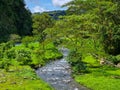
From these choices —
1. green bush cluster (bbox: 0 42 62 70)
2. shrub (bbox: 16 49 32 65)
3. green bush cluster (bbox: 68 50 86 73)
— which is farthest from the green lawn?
shrub (bbox: 16 49 32 65)

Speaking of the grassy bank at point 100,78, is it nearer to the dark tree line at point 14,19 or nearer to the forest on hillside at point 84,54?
the forest on hillside at point 84,54

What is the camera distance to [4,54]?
6712cm

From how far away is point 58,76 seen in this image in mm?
51219

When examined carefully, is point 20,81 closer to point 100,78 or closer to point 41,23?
point 100,78

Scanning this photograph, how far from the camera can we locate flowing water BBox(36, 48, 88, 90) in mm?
43659

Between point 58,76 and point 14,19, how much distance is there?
409 feet

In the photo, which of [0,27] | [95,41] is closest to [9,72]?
[95,41]

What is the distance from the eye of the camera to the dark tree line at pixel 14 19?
151600 mm

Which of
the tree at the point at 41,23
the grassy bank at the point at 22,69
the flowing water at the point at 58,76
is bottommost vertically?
the flowing water at the point at 58,76

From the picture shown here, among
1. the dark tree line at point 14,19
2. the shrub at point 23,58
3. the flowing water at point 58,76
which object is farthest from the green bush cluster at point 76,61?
the dark tree line at point 14,19

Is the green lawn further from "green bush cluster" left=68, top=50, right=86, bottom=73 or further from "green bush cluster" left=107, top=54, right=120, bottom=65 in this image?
"green bush cluster" left=107, top=54, right=120, bottom=65

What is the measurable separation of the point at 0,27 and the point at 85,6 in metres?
79.3

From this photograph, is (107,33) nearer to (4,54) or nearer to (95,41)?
(95,41)

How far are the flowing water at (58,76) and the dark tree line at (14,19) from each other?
3186 inches
